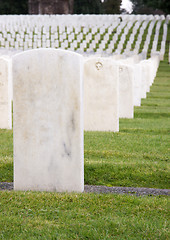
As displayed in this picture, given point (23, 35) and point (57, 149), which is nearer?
point (57, 149)

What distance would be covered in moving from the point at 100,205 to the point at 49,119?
2.97 feet

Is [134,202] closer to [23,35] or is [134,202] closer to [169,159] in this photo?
[169,159]

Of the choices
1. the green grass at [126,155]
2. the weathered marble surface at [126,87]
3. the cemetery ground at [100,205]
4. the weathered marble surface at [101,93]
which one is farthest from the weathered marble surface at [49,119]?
the weathered marble surface at [126,87]

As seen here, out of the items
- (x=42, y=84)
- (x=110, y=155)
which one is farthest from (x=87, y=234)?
(x=110, y=155)

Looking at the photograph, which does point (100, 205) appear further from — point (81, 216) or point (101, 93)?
point (101, 93)

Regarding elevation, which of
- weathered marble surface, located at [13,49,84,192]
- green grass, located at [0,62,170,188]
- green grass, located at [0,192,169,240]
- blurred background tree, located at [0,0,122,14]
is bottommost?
green grass, located at [0,192,169,240]

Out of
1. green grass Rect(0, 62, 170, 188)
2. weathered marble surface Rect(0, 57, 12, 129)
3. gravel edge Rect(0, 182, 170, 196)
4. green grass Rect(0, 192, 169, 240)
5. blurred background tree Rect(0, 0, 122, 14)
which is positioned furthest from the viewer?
blurred background tree Rect(0, 0, 122, 14)

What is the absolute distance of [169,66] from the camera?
88.6 feet

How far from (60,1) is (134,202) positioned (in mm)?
50709

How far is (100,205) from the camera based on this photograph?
3.76 meters

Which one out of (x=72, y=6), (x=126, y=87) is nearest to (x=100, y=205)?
(x=126, y=87)

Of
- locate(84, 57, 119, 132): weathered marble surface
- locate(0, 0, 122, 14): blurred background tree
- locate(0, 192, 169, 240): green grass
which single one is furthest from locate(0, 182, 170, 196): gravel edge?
locate(0, 0, 122, 14): blurred background tree

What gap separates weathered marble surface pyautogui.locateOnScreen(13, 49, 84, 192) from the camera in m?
4.11

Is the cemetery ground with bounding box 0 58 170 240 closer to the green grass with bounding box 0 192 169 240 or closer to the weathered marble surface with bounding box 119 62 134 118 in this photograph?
the green grass with bounding box 0 192 169 240
